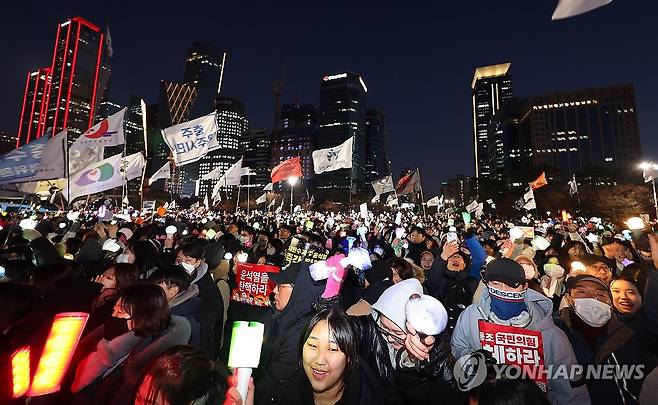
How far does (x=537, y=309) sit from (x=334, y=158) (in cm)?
1549

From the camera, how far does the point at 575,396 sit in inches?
103

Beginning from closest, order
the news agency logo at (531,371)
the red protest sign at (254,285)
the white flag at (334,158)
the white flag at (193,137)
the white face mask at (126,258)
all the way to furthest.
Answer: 1. the news agency logo at (531,371)
2. the red protest sign at (254,285)
3. the white face mask at (126,258)
4. the white flag at (193,137)
5. the white flag at (334,158)

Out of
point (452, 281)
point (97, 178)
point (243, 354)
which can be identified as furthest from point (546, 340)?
point (97, 178)

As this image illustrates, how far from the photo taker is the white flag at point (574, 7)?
3.55 m

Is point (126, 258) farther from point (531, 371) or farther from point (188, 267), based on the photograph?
point (531, 371)

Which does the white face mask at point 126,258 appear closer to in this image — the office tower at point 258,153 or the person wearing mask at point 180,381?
the person wearing mask at point 180,381

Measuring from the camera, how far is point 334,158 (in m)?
18.0

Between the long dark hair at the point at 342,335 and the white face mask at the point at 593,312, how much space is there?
2.34 metres

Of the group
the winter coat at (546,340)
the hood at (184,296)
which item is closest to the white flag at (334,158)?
the hood at (184,296)

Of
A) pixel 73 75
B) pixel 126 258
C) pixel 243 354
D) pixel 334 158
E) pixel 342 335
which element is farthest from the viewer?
pixel 73 75

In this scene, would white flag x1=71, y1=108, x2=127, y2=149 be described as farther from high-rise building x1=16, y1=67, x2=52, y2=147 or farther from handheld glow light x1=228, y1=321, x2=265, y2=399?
high-rise building x1=16, y1=67, x2=52, y2=147

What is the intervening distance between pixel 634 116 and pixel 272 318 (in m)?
172

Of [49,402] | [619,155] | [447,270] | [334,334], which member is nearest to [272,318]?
[334,334]

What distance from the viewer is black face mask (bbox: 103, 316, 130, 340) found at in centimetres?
269
